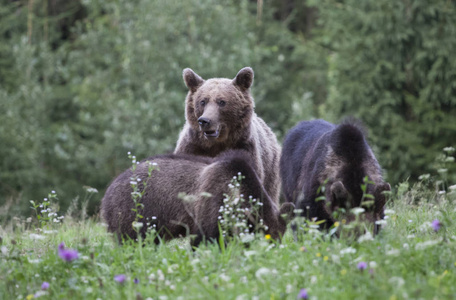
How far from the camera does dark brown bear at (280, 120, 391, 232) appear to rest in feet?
19.6

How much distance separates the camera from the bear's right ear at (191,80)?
29.3ft

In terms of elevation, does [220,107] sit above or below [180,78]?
above

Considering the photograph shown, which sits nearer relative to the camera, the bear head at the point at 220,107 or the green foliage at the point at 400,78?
the bear head at the point at 220,107

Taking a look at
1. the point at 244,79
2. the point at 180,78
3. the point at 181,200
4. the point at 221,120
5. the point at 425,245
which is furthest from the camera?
the point at 180,78

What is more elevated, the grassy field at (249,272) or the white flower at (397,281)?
the white flower at (397,281)

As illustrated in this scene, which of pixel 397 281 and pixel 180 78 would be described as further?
pixel 180 78

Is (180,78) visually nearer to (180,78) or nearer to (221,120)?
(180,78)

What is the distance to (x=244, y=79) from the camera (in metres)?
8.95

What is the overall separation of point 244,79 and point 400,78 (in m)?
13.1

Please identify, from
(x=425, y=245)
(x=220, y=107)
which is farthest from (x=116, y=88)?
(x=425, y=245)

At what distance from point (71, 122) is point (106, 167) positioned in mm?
3785

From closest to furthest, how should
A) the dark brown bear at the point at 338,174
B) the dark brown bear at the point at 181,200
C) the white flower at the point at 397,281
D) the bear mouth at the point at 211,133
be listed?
the white flower at the point at 397,281 → the dark brown bear at the point at 338,174 → the dark brown bear at the point at 181,200 → the bear mouth at the point at 211,133

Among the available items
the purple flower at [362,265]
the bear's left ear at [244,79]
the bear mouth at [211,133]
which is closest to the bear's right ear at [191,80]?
the bear's left ear at [244,79]

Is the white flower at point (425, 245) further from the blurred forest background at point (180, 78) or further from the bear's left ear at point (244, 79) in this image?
the blurred forest background at point (180, 78)
